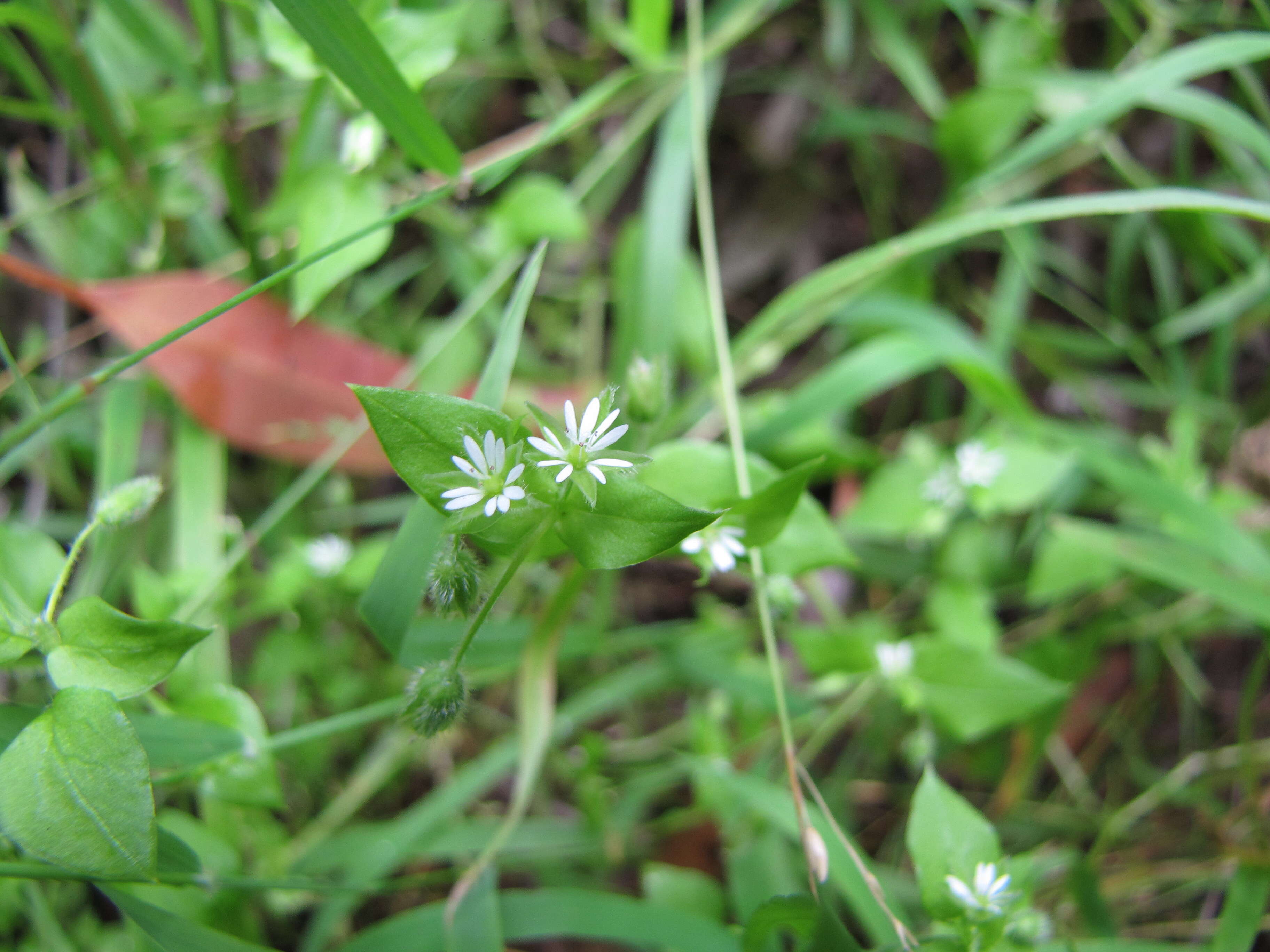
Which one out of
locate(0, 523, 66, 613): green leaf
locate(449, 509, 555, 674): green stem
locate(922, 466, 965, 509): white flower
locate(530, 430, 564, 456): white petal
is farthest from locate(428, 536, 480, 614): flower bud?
locate(922, 466, 965, 509): white flower

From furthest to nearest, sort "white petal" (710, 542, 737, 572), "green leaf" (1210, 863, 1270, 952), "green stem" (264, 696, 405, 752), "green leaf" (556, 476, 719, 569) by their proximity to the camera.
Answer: "green leaf" (1210, 863, 1270, 952) < "green stem" (264, 696, 405, 752) < "white petal" (710, 542, 737, 572) < "green leaf" (556, 476, 719, 569)

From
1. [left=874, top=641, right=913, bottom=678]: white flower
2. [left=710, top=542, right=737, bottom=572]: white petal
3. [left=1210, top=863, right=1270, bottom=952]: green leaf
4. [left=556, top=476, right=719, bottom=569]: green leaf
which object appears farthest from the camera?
[left=874, top=641, right=913, bottom=678]: white flower

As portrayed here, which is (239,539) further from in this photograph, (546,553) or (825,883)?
(825,883)

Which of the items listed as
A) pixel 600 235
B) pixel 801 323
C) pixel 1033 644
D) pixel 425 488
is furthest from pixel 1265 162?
pixel 425 488

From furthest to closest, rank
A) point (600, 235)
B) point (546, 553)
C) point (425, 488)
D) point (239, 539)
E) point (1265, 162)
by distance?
point (600, 235)
point (239, 539)
point (1265, 162)
point (546, 553)
point (425, 488)

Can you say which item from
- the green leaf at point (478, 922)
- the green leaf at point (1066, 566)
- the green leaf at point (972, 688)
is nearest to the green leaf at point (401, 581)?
the green leaf at point (478, 922)

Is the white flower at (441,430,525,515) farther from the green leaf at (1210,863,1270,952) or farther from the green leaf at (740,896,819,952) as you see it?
the green leaf at (1210,863,1270,952)

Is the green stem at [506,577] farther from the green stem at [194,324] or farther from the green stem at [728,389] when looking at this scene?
the green stem at [194,324]
